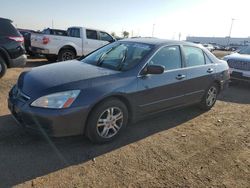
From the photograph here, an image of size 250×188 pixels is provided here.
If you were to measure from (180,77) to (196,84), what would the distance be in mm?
635

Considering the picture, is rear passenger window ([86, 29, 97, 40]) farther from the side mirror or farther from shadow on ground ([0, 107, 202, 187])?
the side mirror

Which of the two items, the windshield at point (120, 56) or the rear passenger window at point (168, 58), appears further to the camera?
the rear passenger window at point (168, 58)

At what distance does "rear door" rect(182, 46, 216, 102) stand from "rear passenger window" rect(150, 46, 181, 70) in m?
0.24

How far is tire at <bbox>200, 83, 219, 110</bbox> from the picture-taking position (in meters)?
6.08

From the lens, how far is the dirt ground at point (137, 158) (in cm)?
332

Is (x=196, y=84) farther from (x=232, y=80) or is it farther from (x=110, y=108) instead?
(x=232, y=80)

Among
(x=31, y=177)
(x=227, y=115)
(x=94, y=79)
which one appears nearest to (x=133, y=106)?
(x=94, y=79)

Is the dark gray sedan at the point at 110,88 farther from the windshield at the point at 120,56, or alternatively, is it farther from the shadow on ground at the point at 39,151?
the shadow on ground at the point at 39,151

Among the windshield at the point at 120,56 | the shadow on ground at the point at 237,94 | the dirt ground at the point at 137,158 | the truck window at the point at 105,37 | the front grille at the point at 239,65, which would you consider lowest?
the shadow on ground at the point at 237,94

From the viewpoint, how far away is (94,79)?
402cm

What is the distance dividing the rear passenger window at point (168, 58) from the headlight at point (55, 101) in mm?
1714

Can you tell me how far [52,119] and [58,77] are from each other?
78 cm

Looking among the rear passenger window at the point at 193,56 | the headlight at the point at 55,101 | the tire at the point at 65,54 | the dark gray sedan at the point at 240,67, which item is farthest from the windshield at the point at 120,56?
the tire at the point at 65,54

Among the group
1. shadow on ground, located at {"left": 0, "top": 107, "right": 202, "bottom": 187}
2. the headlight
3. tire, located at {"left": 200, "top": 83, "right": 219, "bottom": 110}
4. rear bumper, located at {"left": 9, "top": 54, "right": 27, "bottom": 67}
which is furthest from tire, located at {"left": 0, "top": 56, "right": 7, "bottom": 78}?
tire, located at {"left": 200, "top": 83, "right": 219, "bottom": 110}
